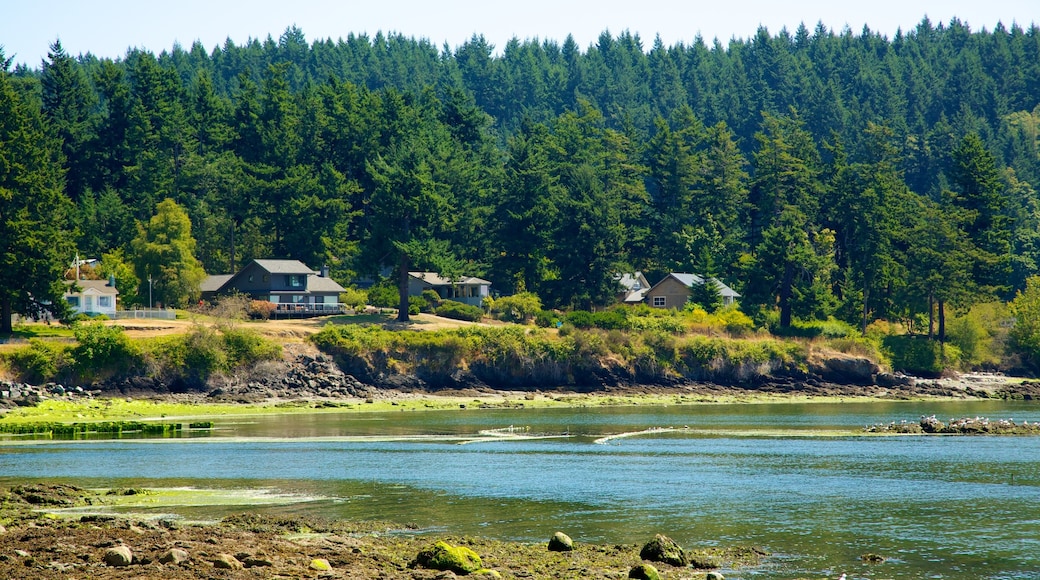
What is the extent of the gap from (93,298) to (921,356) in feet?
248

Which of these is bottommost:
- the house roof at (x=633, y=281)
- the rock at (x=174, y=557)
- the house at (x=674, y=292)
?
the rock at (x=174, y=557)

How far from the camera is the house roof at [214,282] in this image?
118 metres

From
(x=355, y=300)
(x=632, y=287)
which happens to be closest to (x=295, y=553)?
(x=355, y=300)

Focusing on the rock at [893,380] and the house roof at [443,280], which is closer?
the rock at [893,380]

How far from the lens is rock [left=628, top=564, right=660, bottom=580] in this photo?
26.8m

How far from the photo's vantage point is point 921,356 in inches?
4515

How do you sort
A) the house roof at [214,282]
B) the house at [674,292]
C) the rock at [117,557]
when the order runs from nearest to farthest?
the rock at [117,557], the house roof at [214,282], the house at [674,292]

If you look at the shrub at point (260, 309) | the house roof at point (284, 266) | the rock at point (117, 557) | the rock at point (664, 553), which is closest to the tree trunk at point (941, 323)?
the house roof at point (284, 266)

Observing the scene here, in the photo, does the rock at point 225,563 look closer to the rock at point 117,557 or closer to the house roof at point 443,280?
the rock at point 117,557

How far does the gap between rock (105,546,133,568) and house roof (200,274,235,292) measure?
94.7m

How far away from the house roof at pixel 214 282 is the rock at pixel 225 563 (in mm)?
94882

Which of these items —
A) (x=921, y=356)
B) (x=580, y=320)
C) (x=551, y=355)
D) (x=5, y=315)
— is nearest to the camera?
(x=5, y=315)

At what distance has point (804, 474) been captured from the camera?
49281mm

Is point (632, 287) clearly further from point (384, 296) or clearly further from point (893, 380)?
point (893, 380)
